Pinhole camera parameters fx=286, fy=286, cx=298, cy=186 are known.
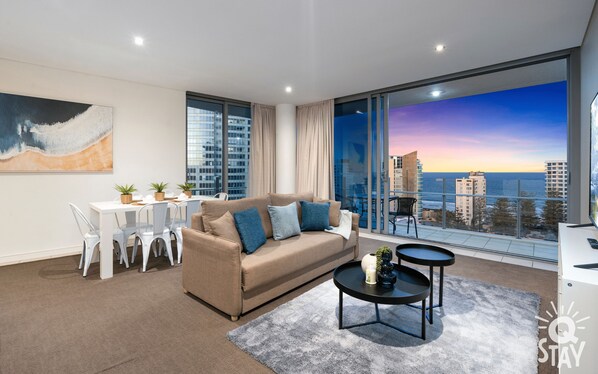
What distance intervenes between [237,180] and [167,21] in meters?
3.76

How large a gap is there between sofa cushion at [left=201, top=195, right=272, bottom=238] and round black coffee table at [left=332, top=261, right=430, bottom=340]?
46.8 inches

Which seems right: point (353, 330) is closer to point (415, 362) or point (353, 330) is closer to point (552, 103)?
point (415, 362)

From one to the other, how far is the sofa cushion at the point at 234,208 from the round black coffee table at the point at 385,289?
3.90 ft

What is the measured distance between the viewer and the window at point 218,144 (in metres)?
5.60

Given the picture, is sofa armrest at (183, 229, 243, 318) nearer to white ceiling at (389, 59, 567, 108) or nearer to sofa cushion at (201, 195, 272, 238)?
sofa cushion at (201, 195, 272, 238)

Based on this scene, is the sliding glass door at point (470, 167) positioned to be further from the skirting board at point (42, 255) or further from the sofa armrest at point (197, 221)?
the skirting board at point (42, 255)

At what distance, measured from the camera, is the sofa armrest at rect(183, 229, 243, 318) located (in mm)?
2297

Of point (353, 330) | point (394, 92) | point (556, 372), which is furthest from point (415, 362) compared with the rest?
point (394, 92)

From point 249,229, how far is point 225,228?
10.1 inches

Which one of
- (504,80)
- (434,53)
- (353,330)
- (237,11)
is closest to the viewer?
(353,330)

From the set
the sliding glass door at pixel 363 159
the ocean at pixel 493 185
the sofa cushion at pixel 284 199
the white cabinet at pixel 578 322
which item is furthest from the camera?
the sliding glass door at pixel 363 159

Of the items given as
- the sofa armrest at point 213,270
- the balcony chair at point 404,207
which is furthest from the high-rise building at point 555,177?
the sofa armrest at point 213,270

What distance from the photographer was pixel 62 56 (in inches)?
144

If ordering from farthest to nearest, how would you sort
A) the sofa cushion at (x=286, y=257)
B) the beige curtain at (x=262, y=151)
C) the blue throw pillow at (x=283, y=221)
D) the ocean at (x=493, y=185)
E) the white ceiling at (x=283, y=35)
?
the beige curtain at (x=262, y=151)
the ocean at (x=493, y=185)
the blue throw pillow at (x=283, y=221)
the white ceiling at (x=283, y=35)
the sofa cushion at (x=286, y=257)
